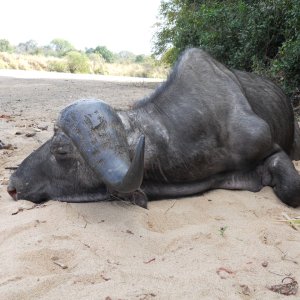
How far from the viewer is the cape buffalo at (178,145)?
12.0 feet

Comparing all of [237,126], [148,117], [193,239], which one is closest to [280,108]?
[237,126]

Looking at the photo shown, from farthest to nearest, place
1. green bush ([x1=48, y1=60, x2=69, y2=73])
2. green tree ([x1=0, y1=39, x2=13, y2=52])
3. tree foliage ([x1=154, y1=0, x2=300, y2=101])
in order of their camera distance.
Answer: green tree ([x1=0, y1=39, x2=13, y2=52])
green bush ([x1=48, y1=60, x2=69, y2=73])
tree foliage ([x1=154, y1=0, x2=300, y2=101])

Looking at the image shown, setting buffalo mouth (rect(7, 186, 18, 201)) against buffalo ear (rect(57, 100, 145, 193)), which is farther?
buffalo mouth (rect(7, 186, 18, 201))

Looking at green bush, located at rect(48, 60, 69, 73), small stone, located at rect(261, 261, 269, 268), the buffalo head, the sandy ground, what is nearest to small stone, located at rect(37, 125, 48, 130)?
the sandy ground

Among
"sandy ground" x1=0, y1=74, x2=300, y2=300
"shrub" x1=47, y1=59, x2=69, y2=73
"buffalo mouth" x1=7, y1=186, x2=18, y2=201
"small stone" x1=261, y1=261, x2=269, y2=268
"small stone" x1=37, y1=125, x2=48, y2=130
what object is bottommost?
"shrub" x1=47, y1=59, x2=69, y2=73

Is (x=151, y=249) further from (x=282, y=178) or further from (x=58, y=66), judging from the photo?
(x=58, y=66)

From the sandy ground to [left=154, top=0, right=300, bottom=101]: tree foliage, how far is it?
4573 millimetres

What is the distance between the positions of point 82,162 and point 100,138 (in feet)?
1.70

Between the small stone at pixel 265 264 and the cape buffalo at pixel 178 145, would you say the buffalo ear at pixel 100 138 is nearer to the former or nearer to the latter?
the cape buffalo at pixel 178 145

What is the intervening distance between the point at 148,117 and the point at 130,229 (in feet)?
3.74

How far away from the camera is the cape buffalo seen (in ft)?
12.0

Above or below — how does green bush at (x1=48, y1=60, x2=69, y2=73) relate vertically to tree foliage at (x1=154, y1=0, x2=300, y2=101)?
below

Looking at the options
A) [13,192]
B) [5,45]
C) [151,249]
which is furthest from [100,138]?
[5,45]

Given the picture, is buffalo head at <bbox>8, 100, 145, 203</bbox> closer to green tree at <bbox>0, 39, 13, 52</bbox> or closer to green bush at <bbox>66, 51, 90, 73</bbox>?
green bush at <bbox>66, 51, 90, 73</bbox>
